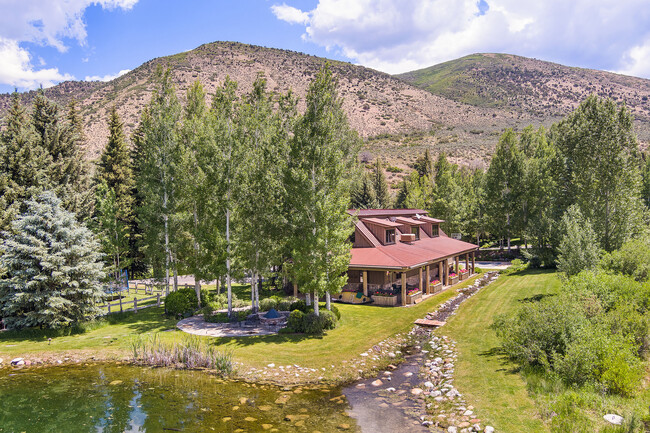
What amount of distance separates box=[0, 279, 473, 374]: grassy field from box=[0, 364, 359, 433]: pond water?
224 cm

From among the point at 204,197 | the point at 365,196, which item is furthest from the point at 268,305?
the point at 365,196

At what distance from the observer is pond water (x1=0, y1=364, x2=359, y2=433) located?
1216 cm

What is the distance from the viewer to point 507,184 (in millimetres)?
52250

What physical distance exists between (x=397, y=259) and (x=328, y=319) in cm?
893

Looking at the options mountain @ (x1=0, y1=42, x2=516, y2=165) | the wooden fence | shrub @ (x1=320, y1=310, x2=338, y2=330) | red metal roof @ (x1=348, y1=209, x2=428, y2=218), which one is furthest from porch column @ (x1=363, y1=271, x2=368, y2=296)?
mountain @ (x1=0, y1=42, x2=516, y2=165)

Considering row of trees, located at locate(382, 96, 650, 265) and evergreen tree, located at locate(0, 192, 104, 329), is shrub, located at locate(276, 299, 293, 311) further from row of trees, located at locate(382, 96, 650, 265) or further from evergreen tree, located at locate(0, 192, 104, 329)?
row of trees, located at locate(382, 96, 650, 265)

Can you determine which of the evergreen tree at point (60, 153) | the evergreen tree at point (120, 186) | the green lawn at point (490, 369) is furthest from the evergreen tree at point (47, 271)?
the green lawn at point (490, 369)

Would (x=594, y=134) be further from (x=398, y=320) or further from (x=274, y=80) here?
(x=274, y=80)

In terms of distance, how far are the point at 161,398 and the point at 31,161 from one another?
68.6 feet

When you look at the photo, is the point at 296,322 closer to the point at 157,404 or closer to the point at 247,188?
the point at 247,188

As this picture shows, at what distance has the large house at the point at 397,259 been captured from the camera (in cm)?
2827

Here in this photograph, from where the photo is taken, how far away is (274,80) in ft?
478

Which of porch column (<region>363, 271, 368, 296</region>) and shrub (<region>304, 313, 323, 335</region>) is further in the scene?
porch column (<region>363, 271, 368, 296</region>)

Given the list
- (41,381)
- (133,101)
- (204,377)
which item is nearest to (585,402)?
(204,377)
